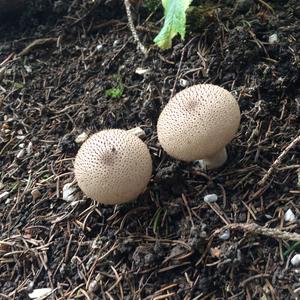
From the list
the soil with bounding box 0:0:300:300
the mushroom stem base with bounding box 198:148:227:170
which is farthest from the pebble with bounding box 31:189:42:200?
the mushroom stem base with bounding box 198:148:227:170

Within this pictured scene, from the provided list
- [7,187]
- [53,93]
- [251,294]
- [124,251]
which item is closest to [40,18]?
[53,93]

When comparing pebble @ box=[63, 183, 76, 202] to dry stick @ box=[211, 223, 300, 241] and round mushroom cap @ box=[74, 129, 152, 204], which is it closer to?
round mushroom cap @ box=[74, 129, 152, 204]

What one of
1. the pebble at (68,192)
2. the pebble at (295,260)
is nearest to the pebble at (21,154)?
the pebble at (68,192)

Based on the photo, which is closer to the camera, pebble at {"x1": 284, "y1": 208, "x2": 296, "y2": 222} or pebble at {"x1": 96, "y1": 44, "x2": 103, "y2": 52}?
pebble at {"x1": 284, "y1": 208, "x2": 296, "y2": 222}

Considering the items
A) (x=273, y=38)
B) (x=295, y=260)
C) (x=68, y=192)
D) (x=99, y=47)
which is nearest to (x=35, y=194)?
(x=68, y=192)

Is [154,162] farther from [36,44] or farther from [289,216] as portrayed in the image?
[36,44]

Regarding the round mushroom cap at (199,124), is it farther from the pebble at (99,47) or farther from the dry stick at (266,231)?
the pebble at (99,47)
